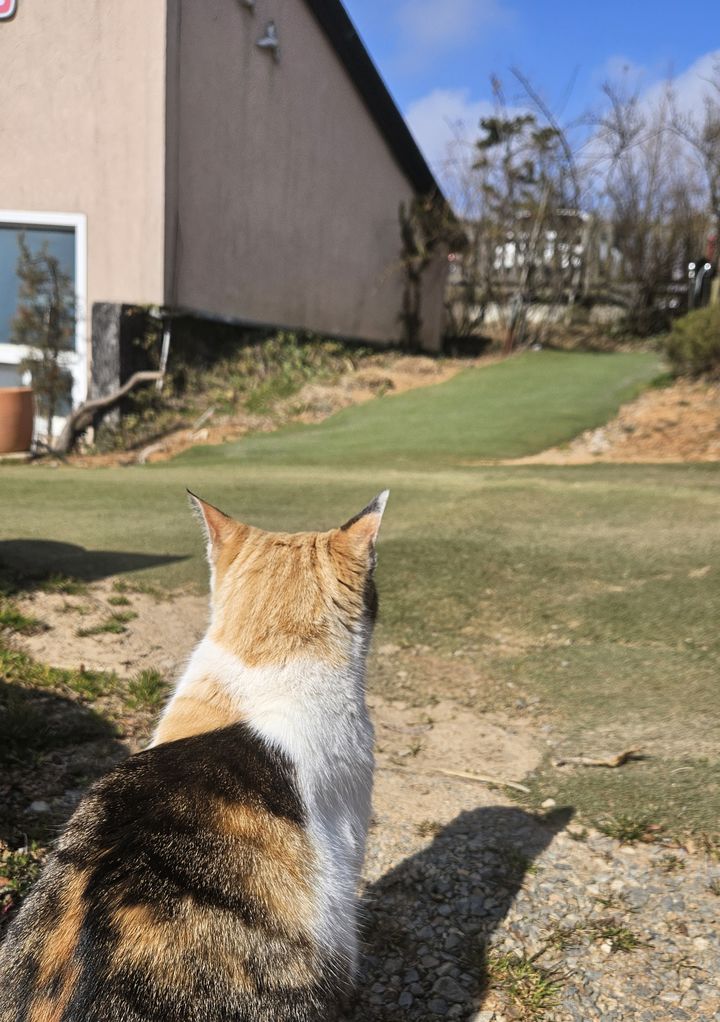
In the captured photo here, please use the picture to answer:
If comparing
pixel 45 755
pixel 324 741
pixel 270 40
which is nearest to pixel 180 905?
pixel 324 741

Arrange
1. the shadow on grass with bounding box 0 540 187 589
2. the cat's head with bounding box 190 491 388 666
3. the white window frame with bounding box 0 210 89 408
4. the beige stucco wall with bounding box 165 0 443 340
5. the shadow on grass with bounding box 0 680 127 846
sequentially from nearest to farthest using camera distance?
the cat's head with bounding box 190 491 388 666 → the shadow on grass with bounding box 0 680 127 846 → the shadow on grass with bounding box 0 540 187 589 → the white window frame with bounding box 0 210 89 408 → the beige stucco wall with bounding box 165 0 443 340

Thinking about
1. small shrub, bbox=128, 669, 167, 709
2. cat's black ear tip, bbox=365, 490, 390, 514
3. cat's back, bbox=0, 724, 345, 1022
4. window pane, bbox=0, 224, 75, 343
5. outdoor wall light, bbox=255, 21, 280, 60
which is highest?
outdoor wall light, bbox=255, 21, 280, 60

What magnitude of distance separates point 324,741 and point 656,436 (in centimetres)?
951

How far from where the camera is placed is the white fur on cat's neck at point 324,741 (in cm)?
212

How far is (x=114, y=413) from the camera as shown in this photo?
12570 mm

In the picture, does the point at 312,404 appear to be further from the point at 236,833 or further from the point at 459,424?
the point at 236,833

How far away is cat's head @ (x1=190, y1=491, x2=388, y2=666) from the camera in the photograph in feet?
7.83

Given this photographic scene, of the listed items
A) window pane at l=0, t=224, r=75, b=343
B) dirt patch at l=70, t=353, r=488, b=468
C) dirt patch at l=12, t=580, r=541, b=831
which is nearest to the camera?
dirt patch at l=12, t=580, r=541, b=831

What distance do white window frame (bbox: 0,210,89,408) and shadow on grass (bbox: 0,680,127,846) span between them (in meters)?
9.71

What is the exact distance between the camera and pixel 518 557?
602 cm

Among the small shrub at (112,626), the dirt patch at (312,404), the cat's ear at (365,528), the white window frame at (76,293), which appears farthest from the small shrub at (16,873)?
the white window frame at (76,293)

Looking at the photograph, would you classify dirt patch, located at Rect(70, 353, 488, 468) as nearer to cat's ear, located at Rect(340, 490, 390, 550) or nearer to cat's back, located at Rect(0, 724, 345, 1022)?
cat's ear, located at Rect(340, 490, 390, 550)

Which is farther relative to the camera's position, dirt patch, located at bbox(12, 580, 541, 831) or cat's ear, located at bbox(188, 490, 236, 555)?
dirt patch, located at bbox(12, 580, 541, 831)

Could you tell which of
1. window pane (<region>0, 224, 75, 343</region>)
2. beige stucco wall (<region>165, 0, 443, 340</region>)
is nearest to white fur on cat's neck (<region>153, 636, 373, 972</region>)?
beige stucco wall (<region>165, 0, 443, 340</region>)
